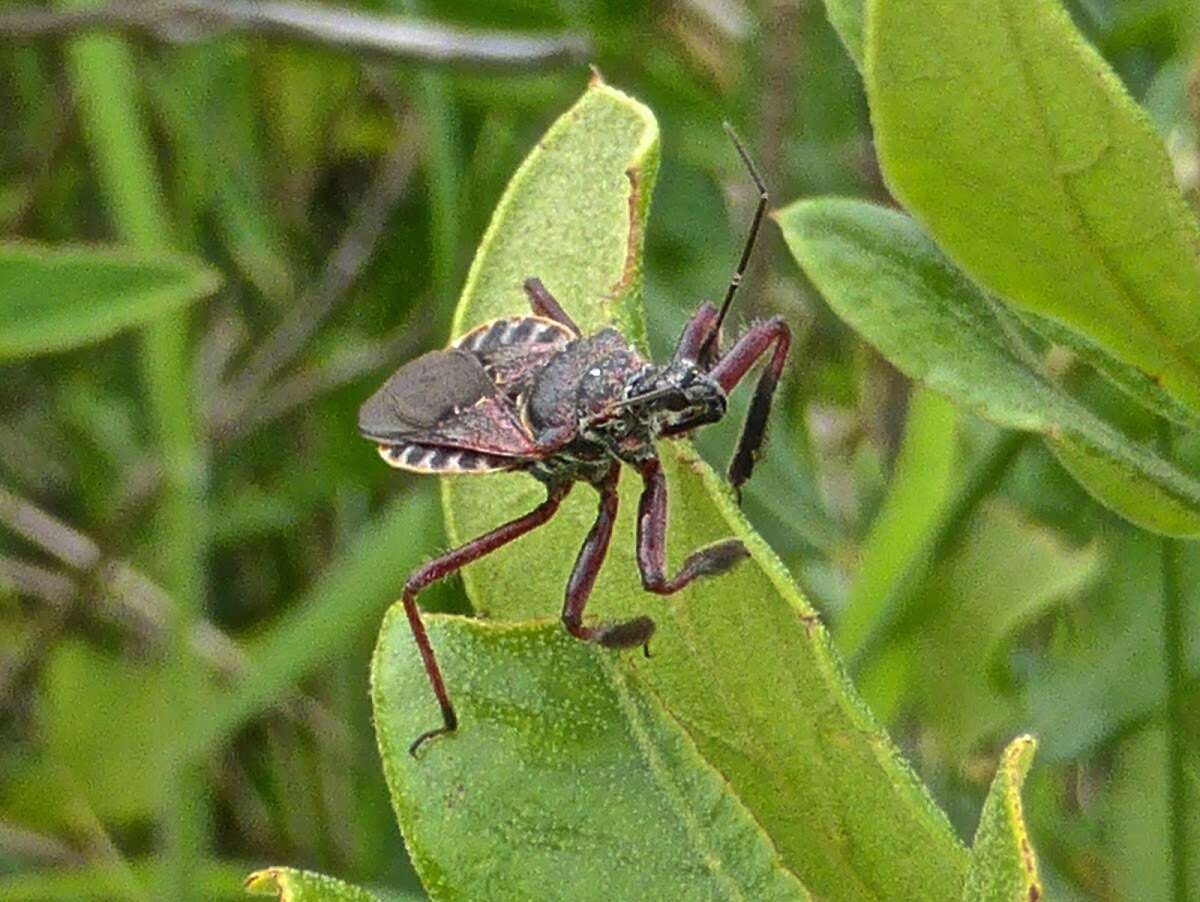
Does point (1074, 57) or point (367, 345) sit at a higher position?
point (1074, 57)

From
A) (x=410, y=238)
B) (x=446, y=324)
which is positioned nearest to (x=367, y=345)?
(x=410, y=238)

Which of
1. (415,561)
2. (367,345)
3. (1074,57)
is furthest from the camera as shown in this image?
(367,345)

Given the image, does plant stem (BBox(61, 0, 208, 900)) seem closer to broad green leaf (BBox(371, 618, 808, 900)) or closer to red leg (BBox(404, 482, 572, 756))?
red leg (BBox(404, 482, 572, 756))

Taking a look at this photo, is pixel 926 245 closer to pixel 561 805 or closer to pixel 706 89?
pixel 561 805

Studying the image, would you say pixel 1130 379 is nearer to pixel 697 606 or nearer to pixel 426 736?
pixel 697 606

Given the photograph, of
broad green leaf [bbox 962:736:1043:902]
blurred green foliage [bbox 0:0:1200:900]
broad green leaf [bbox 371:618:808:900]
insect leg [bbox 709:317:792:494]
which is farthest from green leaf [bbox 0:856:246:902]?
broad green leaf [bbox 962:736:1043:902]

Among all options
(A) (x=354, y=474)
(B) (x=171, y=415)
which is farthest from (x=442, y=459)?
(A) (x=354, y=474)

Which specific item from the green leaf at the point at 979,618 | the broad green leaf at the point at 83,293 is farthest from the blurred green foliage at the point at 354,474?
the broad green leaf at the point at 83,293
